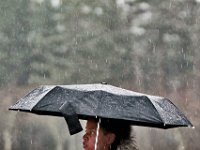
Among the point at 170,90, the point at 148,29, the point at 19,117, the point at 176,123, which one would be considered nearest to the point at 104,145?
the point at 176,123

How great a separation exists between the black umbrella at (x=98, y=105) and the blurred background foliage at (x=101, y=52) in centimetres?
1346

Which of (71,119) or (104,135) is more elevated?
(71,119)

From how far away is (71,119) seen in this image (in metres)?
3.76

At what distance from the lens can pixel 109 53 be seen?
18.4m

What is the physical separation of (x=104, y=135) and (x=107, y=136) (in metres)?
0.03

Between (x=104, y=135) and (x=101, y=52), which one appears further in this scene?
(x=101, y=52)

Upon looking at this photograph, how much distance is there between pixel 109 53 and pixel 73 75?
1.34m

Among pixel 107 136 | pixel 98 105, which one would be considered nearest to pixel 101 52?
pixel 107 136

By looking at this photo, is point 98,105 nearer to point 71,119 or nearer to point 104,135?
point 71,119

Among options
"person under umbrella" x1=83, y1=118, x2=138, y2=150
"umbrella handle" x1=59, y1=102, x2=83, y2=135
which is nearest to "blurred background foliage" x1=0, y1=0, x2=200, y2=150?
"person under umbrella" x1=83, y1=118, x2=138, y2=150

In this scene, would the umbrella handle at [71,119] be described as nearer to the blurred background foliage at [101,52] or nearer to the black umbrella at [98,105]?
the black umbrella at [98,105]

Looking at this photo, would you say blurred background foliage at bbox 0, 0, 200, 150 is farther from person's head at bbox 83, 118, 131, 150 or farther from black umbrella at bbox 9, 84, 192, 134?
black umbrella at bbox 9, 84, 192, 134

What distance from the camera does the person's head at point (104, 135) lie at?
444 centimetres

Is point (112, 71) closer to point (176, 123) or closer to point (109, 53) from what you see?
point (109, 53)
